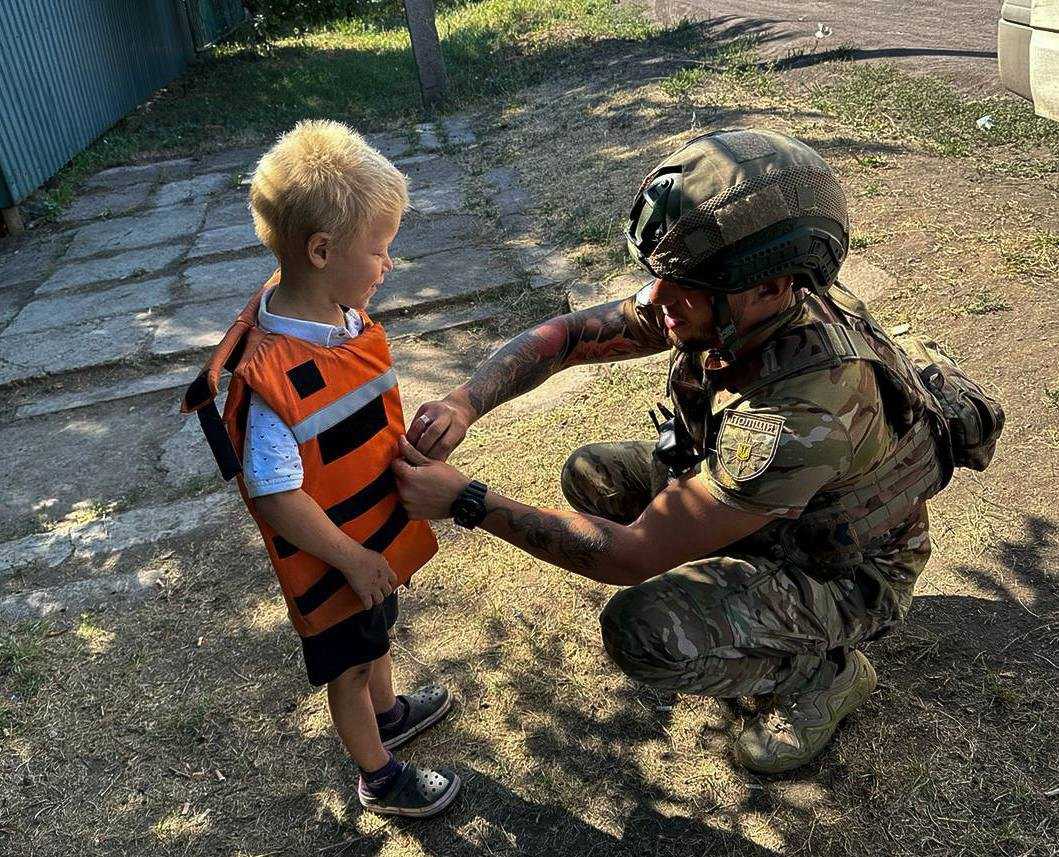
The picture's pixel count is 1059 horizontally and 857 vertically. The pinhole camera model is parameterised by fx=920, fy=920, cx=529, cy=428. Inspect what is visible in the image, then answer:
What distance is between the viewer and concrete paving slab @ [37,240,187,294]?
21.5 ft

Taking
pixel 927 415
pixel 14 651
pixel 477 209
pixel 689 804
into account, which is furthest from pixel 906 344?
pixel 477 209

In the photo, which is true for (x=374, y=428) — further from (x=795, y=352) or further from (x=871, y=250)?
(x=871, y=250)

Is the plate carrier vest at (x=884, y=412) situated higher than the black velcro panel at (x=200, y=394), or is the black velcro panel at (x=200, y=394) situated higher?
the black velcro panel at (x=200, y=394)

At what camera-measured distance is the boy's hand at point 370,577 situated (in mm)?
2035

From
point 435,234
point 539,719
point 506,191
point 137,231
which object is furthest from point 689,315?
point 137,231

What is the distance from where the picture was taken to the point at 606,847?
2.30 metres

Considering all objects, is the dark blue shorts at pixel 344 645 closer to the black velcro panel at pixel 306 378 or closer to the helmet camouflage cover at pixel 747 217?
the black velcro panel at pixel 306 378

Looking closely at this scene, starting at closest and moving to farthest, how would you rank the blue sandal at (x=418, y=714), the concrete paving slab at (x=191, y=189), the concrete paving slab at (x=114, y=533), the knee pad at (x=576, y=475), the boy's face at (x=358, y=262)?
the boy's face at (x=358, y=262)
the blue sandal at (x=418, y=714)
the knee pad at (x=576, y=475)
the concrete paving slab at (x=114, y=533)
the concrete paving slab at (x=191, y=189)

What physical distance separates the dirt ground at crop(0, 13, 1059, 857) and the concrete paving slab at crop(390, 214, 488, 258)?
2.61 meters

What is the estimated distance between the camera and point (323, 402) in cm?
195

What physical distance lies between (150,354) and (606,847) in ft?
13.4

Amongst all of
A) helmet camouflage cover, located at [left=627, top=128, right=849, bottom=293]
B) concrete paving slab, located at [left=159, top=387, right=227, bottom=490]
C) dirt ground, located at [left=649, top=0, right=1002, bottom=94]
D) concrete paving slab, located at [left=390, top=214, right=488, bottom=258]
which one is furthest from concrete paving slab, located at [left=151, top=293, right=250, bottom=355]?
dirt ground, located at [left=649, top=0, right=1002, bottom=94]

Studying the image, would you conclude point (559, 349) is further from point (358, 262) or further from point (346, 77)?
point (346, 77)

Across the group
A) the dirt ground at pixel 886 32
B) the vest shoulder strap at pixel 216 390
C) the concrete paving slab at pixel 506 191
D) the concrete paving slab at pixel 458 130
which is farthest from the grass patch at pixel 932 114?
the vest shoulder strap at pixel 216 390
